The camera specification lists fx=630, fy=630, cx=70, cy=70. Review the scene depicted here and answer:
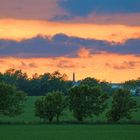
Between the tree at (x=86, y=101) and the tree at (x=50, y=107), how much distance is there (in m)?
1.86

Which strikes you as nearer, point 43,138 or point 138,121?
point 43,138

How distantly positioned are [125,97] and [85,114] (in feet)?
22.1

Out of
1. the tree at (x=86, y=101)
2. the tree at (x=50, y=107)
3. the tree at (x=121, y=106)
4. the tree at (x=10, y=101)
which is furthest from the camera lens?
the tree at (x=10, y=101)

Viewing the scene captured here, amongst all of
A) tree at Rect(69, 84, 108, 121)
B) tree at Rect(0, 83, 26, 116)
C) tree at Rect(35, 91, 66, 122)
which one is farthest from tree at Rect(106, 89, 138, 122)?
tree at Rect(0, 83, 26, 116)

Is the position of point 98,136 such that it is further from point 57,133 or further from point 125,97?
point 125,97

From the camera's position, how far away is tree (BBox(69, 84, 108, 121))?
94.3 meters

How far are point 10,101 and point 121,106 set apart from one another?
1670cm

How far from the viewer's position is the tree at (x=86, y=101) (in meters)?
94.3

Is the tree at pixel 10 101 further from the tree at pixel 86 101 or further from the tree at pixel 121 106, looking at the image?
the tree at pixel 121 106

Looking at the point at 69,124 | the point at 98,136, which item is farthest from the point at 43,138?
the point at 69,124

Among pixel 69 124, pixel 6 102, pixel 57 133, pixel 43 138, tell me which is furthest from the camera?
pixel 6 102

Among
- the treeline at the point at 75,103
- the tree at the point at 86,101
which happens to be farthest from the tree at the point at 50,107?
the tree at the point at 86,101

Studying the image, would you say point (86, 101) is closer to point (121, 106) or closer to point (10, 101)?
point (121, 106)

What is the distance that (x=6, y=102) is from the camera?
311 feet
